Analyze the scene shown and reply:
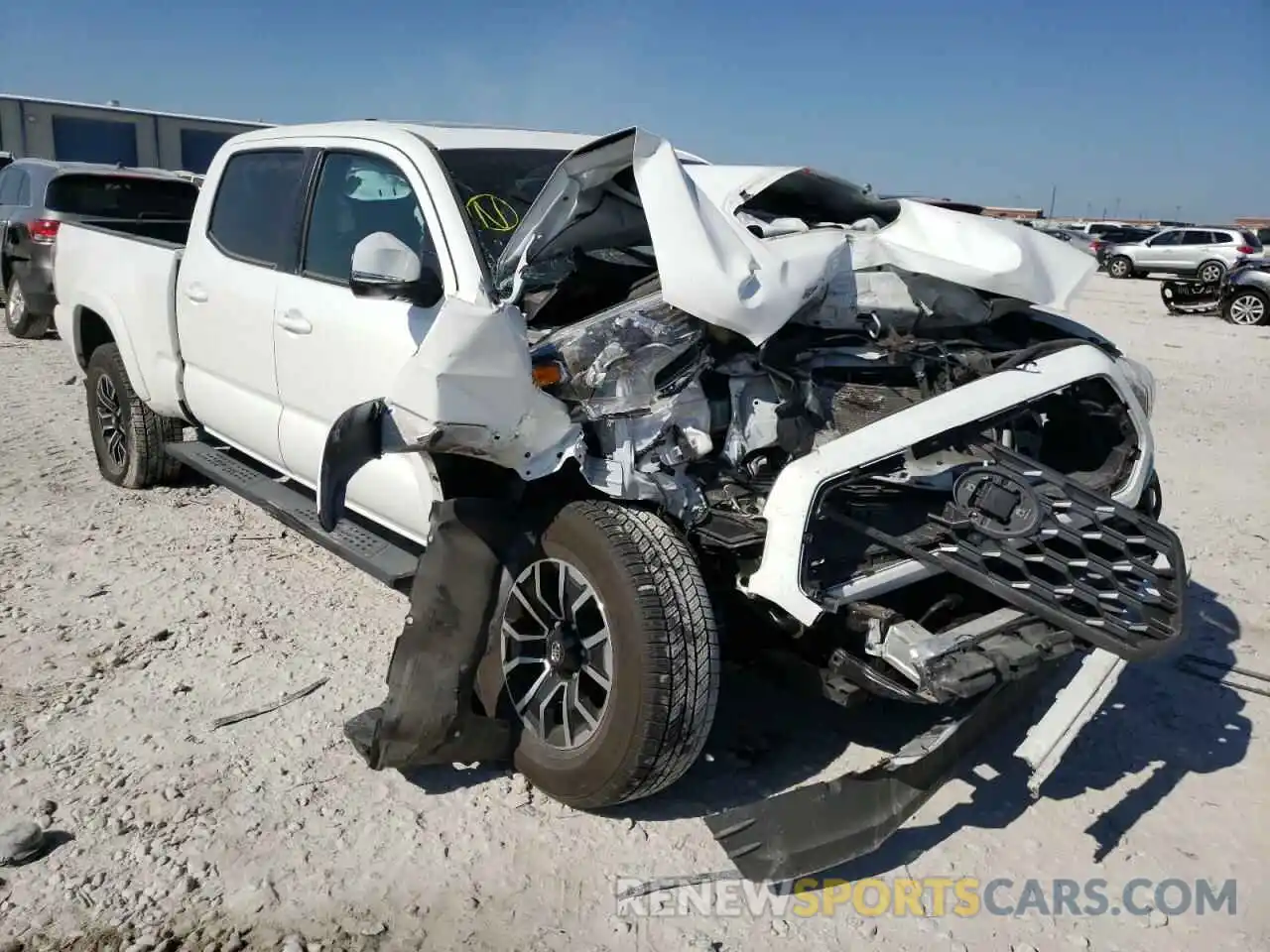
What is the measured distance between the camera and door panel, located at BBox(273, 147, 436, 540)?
3.70 meters

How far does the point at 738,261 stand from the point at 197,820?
2316 millimetres

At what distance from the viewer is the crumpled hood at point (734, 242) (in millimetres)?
3018

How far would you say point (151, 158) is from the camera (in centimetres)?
2447

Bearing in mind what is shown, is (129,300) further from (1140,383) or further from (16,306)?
(16,306)

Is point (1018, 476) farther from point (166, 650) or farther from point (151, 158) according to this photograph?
point (151, 158)

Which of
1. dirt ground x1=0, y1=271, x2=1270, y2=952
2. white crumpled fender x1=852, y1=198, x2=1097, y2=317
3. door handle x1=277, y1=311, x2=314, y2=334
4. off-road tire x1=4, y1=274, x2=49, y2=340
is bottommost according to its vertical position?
off-road tire x1=4, y1=274, x2=49, y2=340

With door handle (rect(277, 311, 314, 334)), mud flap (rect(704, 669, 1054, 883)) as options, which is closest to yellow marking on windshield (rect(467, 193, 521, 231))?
door handle (rect(277, 311, 314, 334))

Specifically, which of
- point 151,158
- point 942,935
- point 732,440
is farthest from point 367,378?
point 151,158

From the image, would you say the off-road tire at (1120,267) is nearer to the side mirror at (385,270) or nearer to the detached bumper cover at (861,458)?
the detached bumper cover at (861,458)

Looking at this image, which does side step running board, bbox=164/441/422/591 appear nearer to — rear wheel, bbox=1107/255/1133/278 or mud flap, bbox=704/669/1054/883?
mud flap, bbox=704/669/1054/883

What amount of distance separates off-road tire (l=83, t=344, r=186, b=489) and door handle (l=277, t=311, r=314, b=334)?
195cm

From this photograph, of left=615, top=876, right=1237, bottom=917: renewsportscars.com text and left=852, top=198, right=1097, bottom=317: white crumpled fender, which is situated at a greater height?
left=852, top=198, right=1097, bottom=317: white crumpled fender

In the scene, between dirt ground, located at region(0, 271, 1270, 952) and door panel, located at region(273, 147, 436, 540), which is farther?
door panel, located at region(273, 147, 436, 540)

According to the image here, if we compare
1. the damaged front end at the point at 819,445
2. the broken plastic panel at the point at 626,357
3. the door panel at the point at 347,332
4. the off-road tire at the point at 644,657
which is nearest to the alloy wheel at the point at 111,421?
the door panel at the point at 347,332
